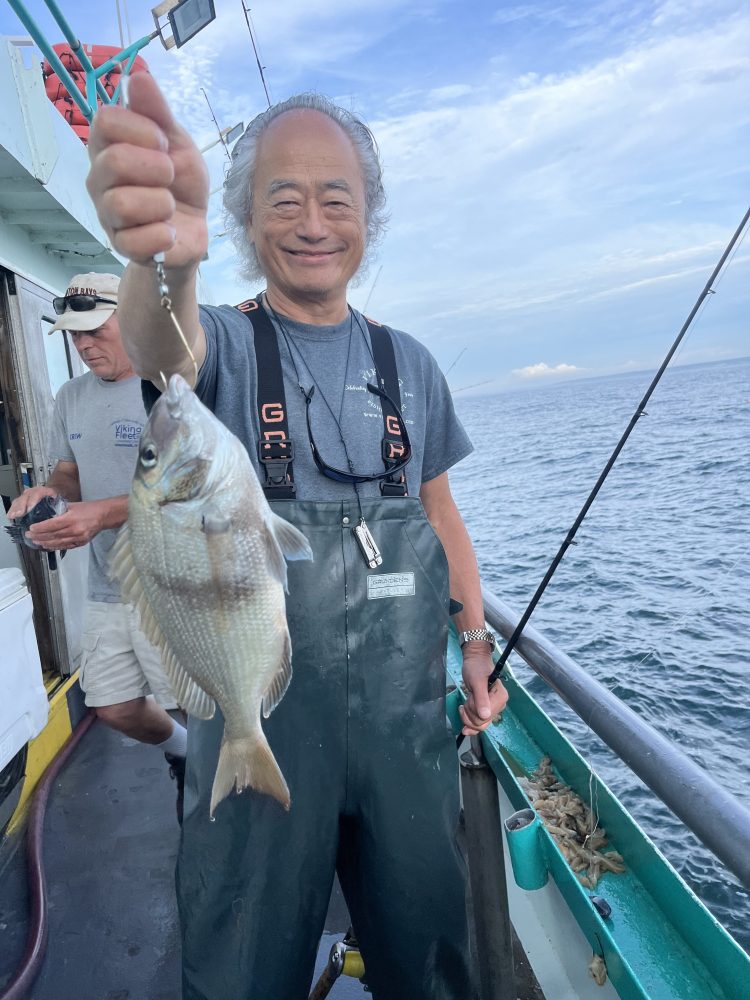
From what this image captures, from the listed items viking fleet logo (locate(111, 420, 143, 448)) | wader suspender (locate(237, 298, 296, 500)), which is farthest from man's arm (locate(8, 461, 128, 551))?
wader suspender (locate(237, 298, 296, 500))

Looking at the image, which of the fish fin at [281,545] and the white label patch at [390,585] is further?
the white label patch at [390,585]

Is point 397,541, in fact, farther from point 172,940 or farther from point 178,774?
point 178,774

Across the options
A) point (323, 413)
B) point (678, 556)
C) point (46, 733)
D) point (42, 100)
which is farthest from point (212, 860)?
point (678, 556)

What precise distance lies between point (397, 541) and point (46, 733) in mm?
3571

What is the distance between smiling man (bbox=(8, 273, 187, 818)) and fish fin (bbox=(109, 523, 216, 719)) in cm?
208

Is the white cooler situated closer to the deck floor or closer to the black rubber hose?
the black rubber hose

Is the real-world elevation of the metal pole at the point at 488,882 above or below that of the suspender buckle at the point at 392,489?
below

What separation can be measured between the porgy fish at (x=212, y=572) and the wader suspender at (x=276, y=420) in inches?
12.3

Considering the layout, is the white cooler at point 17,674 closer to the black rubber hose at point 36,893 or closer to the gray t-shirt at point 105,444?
the gray t-shirt at point 105,444

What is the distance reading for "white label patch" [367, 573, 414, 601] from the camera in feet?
5.95

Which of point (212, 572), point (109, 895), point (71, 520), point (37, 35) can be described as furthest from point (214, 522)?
point (37, 35)

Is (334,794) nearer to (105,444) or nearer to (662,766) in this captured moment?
(662,766)

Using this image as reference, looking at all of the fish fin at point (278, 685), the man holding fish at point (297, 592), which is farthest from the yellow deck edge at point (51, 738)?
the fish fin at point (278, 685)

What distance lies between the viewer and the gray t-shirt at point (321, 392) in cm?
182
